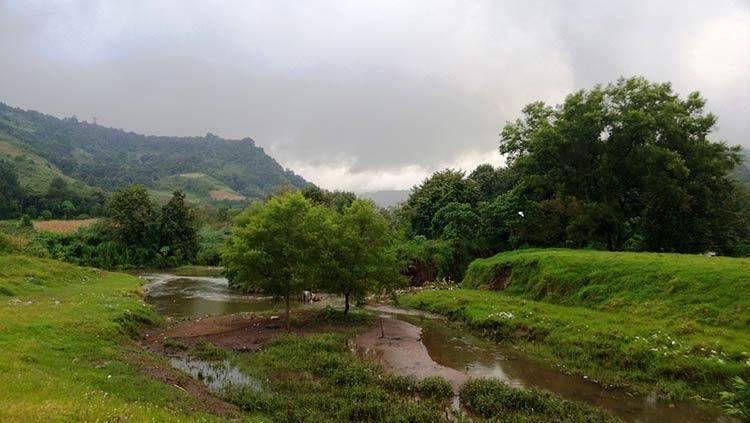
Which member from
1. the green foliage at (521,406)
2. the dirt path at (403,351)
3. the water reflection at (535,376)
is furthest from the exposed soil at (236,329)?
the green foliage at (521,406)

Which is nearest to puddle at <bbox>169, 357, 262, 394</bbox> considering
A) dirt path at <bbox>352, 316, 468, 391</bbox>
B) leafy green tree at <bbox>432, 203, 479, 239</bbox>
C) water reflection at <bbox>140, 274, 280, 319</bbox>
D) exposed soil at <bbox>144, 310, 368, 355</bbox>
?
exposed soil at <bbox>144, 310, 368, 355</bbox>

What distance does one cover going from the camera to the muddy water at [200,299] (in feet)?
139

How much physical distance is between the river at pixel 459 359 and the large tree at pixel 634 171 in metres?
20.6

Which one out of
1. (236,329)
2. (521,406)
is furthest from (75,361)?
(521,406)

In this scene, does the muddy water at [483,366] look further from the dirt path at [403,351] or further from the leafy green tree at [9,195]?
the leafy green tree at [9,195]

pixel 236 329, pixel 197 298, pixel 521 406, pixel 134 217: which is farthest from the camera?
pixel 134 217

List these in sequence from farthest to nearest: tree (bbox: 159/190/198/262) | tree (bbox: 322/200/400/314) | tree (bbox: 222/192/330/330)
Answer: tree (bbox: 159/190/198/262) < tree (bbox: 322/200/400/314) < tree (bbox: 222/192/330/330)

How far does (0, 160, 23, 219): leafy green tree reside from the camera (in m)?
115

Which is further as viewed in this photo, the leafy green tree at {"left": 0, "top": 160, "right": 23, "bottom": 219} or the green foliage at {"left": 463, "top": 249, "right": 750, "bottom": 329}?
the leafy green tree at {"left": 0, "top": 160, "right": 23, "bottom": 219}

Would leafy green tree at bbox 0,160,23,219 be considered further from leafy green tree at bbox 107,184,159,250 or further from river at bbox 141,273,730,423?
river at bbox 141,273,730,423

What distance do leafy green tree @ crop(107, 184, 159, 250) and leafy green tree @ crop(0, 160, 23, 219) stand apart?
5039cm

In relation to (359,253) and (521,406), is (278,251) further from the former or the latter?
(521,406)

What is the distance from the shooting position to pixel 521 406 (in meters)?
17.8

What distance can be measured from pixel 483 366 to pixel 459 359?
1802 mm
